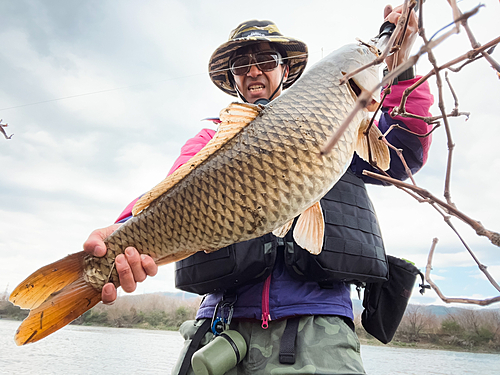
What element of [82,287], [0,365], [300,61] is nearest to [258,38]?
[300,61]

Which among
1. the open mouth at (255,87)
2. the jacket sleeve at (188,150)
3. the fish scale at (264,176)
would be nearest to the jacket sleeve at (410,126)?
the fish scale at (264,176)

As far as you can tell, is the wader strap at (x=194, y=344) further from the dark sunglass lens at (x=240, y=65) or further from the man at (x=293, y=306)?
the dark sunglass lens at (x=240, y=65)

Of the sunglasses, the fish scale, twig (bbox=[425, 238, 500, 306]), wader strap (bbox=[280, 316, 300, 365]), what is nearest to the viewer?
twig (bbox=[425, 238, 500, 306])

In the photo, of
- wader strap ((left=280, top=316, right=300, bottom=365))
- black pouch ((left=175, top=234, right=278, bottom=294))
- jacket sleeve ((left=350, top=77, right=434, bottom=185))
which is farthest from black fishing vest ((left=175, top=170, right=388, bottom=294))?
jacket sleeve ((left=350, top=77, right=434, bottom=185))

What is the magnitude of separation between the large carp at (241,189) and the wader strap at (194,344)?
30.1 inches

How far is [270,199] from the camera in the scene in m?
1.40

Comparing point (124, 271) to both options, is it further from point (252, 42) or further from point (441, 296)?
point (252, 42)

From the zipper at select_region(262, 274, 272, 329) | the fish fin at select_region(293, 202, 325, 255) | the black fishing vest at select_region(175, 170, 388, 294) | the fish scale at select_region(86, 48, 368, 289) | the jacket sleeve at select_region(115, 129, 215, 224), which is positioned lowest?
the zipper at select_region(262, 274, 272, 329)

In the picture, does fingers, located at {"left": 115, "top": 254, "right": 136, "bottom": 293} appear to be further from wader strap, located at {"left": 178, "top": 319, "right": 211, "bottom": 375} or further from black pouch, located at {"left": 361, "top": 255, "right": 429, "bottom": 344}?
black pouch, located at {"left": 361, "top": 255, "right": 429, "bottom": 344}

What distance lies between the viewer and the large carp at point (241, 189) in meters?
1.40

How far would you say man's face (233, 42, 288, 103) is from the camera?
9.21ft

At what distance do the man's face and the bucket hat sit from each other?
0.08 m

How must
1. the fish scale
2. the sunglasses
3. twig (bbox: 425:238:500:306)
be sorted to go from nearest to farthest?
twig (bbox: 425:238:500:306)
the fish scale
the sunglasses

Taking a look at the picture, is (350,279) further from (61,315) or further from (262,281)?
(61,315)
